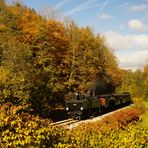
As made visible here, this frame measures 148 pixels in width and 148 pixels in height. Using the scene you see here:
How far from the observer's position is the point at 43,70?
44.7 meters

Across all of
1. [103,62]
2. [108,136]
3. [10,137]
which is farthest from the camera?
[103,62]

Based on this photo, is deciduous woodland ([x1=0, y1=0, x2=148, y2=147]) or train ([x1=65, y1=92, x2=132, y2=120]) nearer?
deciduous woodland ([x1=0, y1=0, x2=148, y2=147])

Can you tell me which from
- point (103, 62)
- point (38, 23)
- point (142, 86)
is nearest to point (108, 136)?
point (38, 23)

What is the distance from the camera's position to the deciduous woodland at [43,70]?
10.1 metres

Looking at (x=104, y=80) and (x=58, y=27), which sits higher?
(x=58, y=27)

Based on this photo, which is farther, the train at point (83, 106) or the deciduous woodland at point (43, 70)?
the train at point (83, 106)

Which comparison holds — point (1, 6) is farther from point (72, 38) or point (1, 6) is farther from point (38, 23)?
point (72, 38)

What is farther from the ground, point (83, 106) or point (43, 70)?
point (43, 70)

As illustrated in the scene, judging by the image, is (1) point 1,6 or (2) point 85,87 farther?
(2) point 85,87

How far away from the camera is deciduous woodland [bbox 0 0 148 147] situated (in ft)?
33.1

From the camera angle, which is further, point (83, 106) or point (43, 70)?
point (43, 70)

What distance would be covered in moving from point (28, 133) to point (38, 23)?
4434 cm

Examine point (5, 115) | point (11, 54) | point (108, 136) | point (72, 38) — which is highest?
point (72, 38)

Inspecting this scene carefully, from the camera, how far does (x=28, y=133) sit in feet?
31.1
